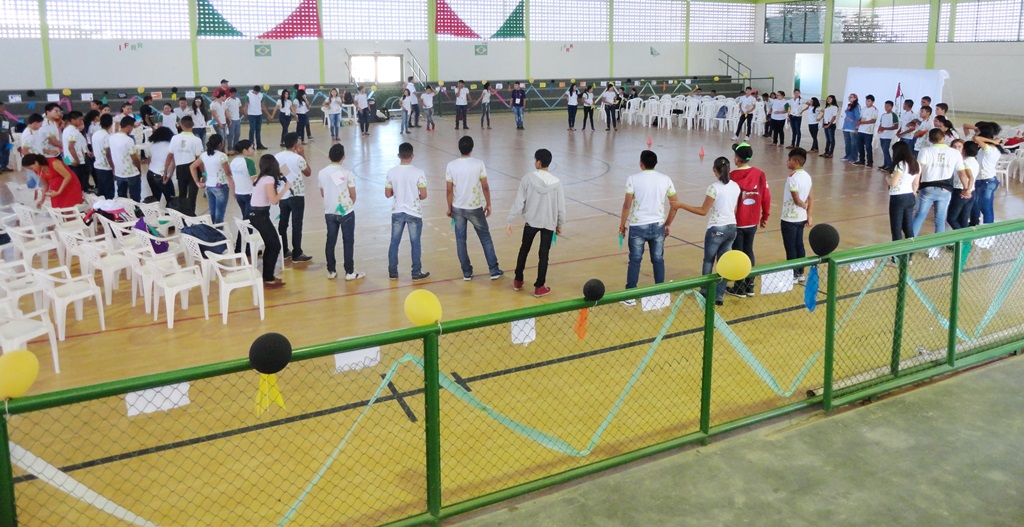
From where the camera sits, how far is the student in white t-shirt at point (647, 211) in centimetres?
820

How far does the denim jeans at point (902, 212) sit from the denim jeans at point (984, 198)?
4.31 ft

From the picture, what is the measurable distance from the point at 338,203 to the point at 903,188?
6.49m

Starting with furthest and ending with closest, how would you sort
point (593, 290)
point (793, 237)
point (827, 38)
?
point (827, 38), point (793, 237), point (593, 290)

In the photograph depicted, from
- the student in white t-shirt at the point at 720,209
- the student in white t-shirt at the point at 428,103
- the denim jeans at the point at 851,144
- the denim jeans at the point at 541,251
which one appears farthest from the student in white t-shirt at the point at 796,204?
the student in white t-shirt at the point at 428,103

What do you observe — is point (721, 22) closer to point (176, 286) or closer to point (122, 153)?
point (122, 153)

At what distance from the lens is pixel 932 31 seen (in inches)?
1196

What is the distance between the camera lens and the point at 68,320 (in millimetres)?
8195

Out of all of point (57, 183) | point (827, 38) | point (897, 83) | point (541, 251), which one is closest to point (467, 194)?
point (541, 251)

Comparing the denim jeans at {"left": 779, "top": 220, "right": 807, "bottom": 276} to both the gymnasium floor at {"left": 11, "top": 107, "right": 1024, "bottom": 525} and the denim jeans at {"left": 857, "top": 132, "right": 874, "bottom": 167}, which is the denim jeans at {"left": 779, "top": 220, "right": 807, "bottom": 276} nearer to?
the gymnasium floor at {"left": 11, "top": 107, "right": 1024, "bottom": 525}

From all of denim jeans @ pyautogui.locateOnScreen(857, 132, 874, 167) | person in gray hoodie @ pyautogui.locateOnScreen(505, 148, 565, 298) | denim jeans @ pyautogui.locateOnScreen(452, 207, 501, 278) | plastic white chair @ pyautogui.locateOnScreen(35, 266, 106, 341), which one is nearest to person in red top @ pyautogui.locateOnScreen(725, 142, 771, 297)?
person in gray hoodie @ pyautogui.locateOnScreen(505, 148, 565, 298)

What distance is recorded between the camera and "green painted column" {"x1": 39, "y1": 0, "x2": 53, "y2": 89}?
994 inches

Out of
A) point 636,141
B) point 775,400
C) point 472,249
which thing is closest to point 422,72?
point 636,141

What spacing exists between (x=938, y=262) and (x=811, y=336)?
3440 millimetres

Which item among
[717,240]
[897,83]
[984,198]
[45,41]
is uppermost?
[45,41]
